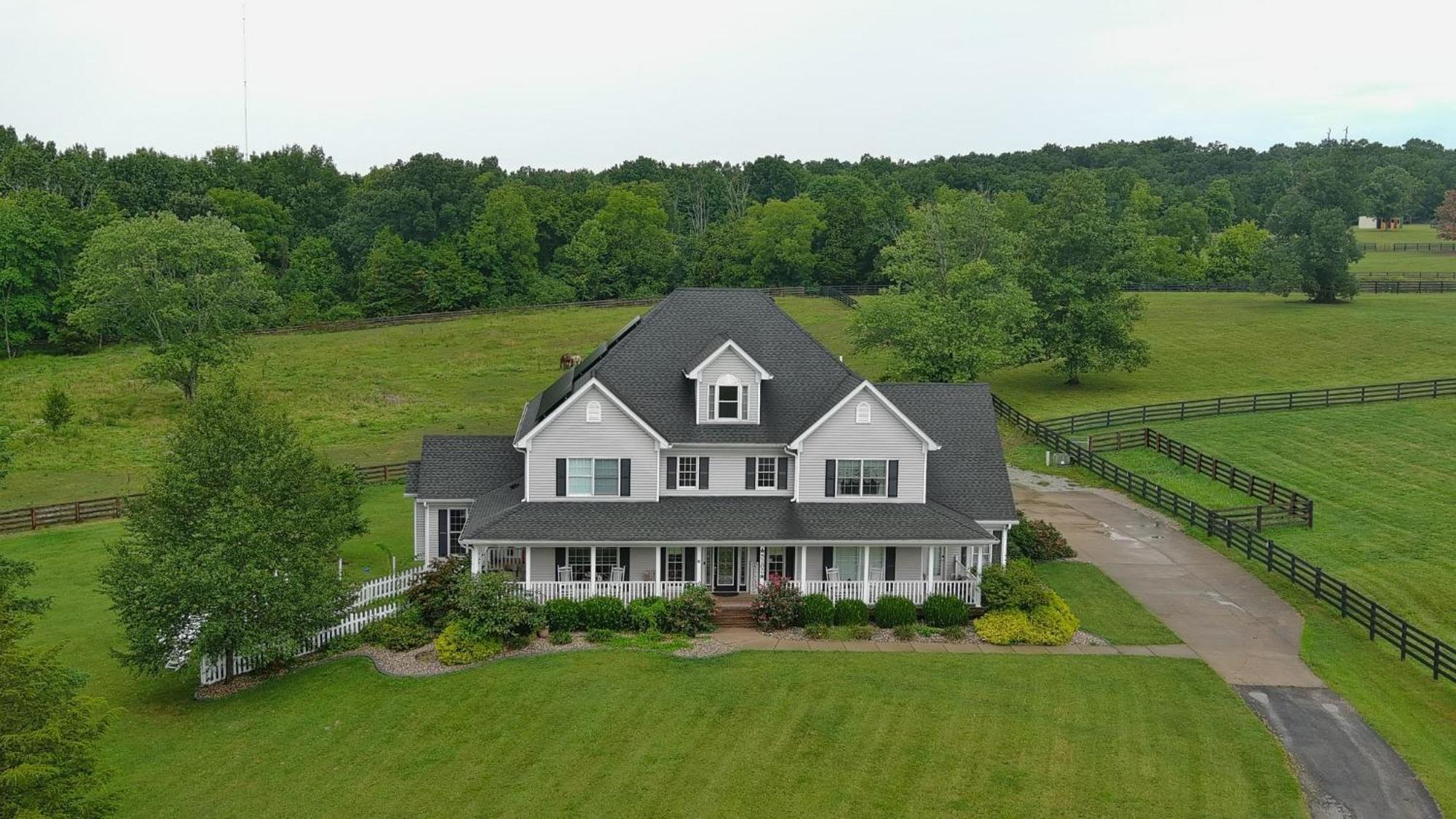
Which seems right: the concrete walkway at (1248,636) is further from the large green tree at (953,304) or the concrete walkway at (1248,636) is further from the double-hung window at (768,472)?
the double-hung window at (768,472)

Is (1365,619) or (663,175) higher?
(663,175)

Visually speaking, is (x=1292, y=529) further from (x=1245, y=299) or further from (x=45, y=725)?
(x=1245, y=299)

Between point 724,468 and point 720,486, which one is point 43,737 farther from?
point 724,468

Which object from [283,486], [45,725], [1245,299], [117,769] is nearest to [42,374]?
[283,486]

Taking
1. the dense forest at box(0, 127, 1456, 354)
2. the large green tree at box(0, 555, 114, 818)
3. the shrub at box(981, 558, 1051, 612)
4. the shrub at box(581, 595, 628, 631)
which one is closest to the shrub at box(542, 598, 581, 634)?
the shrub at box(581, 595, 628, 631)

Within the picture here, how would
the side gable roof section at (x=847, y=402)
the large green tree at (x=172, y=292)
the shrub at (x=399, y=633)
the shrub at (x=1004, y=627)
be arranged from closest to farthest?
1. the shrub at (x=399, y=633)
2. the shrub at (x=1004, y=627)
3. the side gable roof section at (x=847, y=402)
4. the large green tree at (x=172, y=292)

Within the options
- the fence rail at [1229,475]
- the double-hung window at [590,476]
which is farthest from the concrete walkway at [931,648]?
the fence rail at [1229,475]

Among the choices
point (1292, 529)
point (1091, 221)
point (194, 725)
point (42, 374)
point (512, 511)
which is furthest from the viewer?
point (42, 374)
